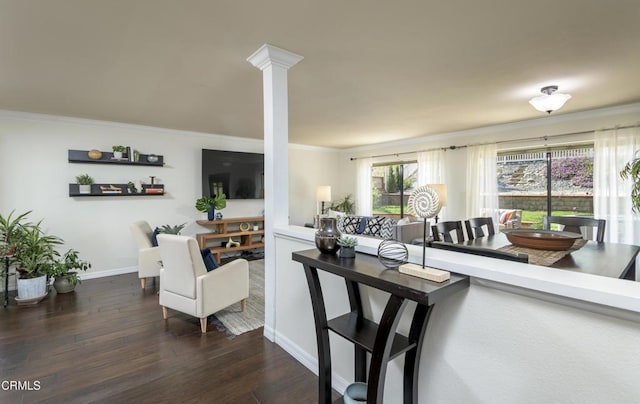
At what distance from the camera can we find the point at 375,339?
4.23 ft

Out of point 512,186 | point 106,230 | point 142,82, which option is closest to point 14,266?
point 106,230

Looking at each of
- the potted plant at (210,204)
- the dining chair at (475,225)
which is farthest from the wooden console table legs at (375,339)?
the potted plant at (210,204)

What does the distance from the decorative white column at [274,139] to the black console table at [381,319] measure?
729mm

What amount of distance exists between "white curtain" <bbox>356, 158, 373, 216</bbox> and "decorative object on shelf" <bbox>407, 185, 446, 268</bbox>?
5399 millimetres

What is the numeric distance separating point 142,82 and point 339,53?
1902mm

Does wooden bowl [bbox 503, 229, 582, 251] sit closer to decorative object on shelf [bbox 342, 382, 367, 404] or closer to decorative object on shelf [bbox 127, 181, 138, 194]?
decorative object on shelf [bbox 342, 382, 367, 404]

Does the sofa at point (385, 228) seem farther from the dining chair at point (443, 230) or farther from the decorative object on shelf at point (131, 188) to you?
the decorative object on shelf at point (131, 188)

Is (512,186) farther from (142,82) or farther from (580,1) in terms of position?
(142,82)

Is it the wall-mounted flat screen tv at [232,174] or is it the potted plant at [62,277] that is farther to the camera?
the wall-mounted flat screen tv at [232,174]

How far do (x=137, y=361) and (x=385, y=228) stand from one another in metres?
3.69

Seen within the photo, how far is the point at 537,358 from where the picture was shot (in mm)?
1072

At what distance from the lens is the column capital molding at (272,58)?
2.17m

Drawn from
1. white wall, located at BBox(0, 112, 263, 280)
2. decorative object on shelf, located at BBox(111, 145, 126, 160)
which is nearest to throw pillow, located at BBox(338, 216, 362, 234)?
white wall, located at BBox(0, 112, 263, 280)

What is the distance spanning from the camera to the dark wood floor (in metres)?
1.86
